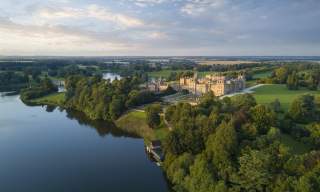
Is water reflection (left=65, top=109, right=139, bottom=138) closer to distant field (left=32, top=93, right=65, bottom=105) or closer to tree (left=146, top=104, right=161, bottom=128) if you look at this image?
tree (left=146, top=104, right=161, bottom=128)

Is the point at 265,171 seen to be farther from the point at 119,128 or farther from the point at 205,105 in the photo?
the point at 119,128

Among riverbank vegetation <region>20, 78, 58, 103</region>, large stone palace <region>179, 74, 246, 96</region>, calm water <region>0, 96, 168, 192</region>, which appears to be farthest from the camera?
riverbank vegetation <region>20, 78, 58, 103</region>

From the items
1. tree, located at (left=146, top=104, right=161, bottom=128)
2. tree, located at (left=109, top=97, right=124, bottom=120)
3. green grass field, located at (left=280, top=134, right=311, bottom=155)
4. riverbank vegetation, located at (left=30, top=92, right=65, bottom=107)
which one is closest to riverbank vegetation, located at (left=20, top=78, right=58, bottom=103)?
riverbank vegetation, located at (left=30, top=92, right=65, bottom=107)

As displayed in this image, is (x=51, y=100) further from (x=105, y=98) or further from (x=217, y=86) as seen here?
(x=217, y=86)

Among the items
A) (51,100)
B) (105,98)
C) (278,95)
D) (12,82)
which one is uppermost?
(278,95)

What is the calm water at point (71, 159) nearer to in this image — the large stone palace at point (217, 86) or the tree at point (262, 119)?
the tree at point (262, 119)

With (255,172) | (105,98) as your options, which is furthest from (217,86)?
(255,172)

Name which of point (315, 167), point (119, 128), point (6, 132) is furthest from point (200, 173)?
point (6, 132)
